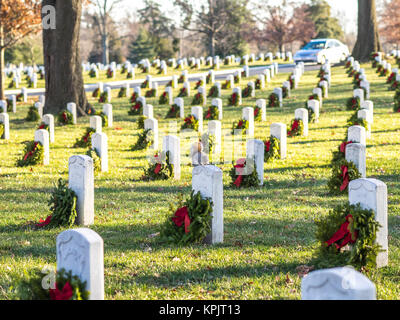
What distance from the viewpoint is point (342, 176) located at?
9.81 meters

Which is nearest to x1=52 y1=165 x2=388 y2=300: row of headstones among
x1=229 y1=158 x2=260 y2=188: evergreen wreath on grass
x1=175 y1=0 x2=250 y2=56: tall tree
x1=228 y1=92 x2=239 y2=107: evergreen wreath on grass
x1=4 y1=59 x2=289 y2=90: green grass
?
x1=229 y1=158 x2=260 y2=188: evergreen wreath on grass

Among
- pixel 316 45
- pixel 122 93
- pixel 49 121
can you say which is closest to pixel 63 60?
pixel 49 121

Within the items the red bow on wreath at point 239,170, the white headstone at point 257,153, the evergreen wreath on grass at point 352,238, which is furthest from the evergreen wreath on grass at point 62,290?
the red bow on wreath at point 239,170

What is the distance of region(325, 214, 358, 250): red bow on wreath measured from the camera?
6125 millimetres

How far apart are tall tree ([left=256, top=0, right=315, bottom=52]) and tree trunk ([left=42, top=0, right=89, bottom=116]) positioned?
43.6 meters

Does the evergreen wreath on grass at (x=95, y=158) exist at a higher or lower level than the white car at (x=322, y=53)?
lower

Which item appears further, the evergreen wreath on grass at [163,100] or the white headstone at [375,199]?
the evergreen wreath on grass at [163,100]

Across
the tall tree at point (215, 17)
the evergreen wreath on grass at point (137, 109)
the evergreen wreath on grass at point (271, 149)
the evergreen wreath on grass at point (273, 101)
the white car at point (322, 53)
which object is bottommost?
the evergreen wreath on grass at point (271, 149)

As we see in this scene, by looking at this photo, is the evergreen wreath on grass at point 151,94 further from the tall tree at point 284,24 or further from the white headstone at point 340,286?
the tall tree at point 284,24

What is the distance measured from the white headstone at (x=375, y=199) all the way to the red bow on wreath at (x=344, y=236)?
0.25 meters

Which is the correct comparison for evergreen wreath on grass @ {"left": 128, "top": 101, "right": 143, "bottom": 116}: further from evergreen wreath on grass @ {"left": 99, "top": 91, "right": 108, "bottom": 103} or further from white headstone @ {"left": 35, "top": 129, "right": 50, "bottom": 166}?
white headstone @ {"left": 35, "top": 129, "right": 50, "bottom": 166}

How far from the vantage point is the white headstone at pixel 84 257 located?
4.44m

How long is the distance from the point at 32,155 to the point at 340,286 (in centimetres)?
1074
